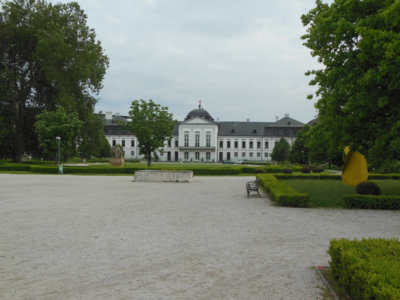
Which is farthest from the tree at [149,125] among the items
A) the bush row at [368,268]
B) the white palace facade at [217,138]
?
the white palace facade at [217,138]

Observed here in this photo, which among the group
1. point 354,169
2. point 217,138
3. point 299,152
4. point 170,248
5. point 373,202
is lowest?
point 170,248

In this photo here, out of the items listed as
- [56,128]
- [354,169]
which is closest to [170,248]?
[354,169]

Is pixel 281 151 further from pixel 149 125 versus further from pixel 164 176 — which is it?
pixel 164 176

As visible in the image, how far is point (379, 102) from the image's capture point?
33.6 feet

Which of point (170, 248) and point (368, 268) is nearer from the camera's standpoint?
point (368, 268)

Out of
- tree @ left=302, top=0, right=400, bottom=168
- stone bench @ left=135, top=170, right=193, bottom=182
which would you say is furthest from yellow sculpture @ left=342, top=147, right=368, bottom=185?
stone bench @ left=135, top=170, right=193, bottom=182

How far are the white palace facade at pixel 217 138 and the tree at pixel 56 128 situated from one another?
4742 cm

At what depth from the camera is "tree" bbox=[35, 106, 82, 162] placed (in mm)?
32469

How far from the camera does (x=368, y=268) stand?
3.54 metres

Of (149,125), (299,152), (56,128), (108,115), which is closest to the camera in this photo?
(56,128)

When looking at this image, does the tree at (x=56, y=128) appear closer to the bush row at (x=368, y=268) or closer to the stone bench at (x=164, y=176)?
the stone bench at (x=164, y=176)

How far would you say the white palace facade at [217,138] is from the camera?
8300 centimetres

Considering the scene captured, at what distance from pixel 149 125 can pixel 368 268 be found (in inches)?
1475

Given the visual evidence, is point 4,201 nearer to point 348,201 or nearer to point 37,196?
point 37,196
